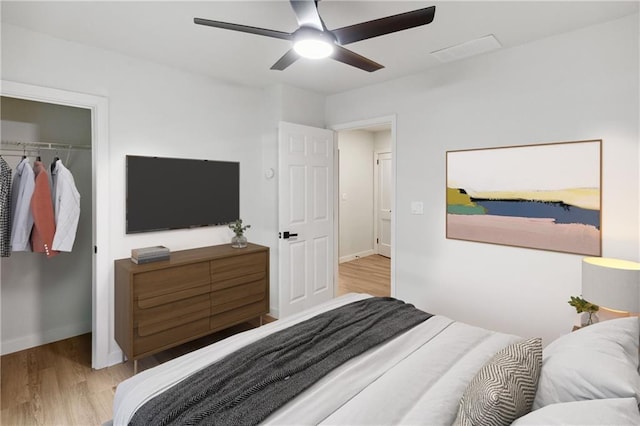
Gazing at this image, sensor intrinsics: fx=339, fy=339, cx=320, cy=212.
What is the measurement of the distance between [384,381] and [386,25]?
166 cm

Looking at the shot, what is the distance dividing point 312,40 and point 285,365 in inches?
63.7

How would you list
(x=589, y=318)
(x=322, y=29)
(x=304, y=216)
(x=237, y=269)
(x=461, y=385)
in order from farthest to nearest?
(x=304, y=216), (x=237, y=269), (x=589, y=318), (x=322, y=29), (x=461, y=385)

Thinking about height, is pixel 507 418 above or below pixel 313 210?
below

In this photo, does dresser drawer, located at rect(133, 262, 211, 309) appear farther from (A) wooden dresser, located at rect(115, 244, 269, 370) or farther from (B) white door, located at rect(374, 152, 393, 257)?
(B) white door, located at rect(374, 152, 393, 257)

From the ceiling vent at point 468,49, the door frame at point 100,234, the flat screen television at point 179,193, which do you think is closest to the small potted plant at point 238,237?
the flat screen television at point 179,193

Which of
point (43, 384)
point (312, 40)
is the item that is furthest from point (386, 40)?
point (43, 384)

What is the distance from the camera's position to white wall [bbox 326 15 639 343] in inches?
90.2

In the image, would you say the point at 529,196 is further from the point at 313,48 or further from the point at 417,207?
the point at 313,48

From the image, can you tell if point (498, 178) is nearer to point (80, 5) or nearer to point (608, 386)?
point (608, 386)

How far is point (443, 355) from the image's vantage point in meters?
1.58

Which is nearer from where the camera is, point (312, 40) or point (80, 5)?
point (312, 40)

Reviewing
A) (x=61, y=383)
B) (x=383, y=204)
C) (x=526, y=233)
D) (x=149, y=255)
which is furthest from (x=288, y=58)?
(x=383, y=204)

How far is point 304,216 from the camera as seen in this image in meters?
3.72

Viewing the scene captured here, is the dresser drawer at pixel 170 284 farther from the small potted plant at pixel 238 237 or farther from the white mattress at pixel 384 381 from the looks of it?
the white mattress at pixel 384 381
